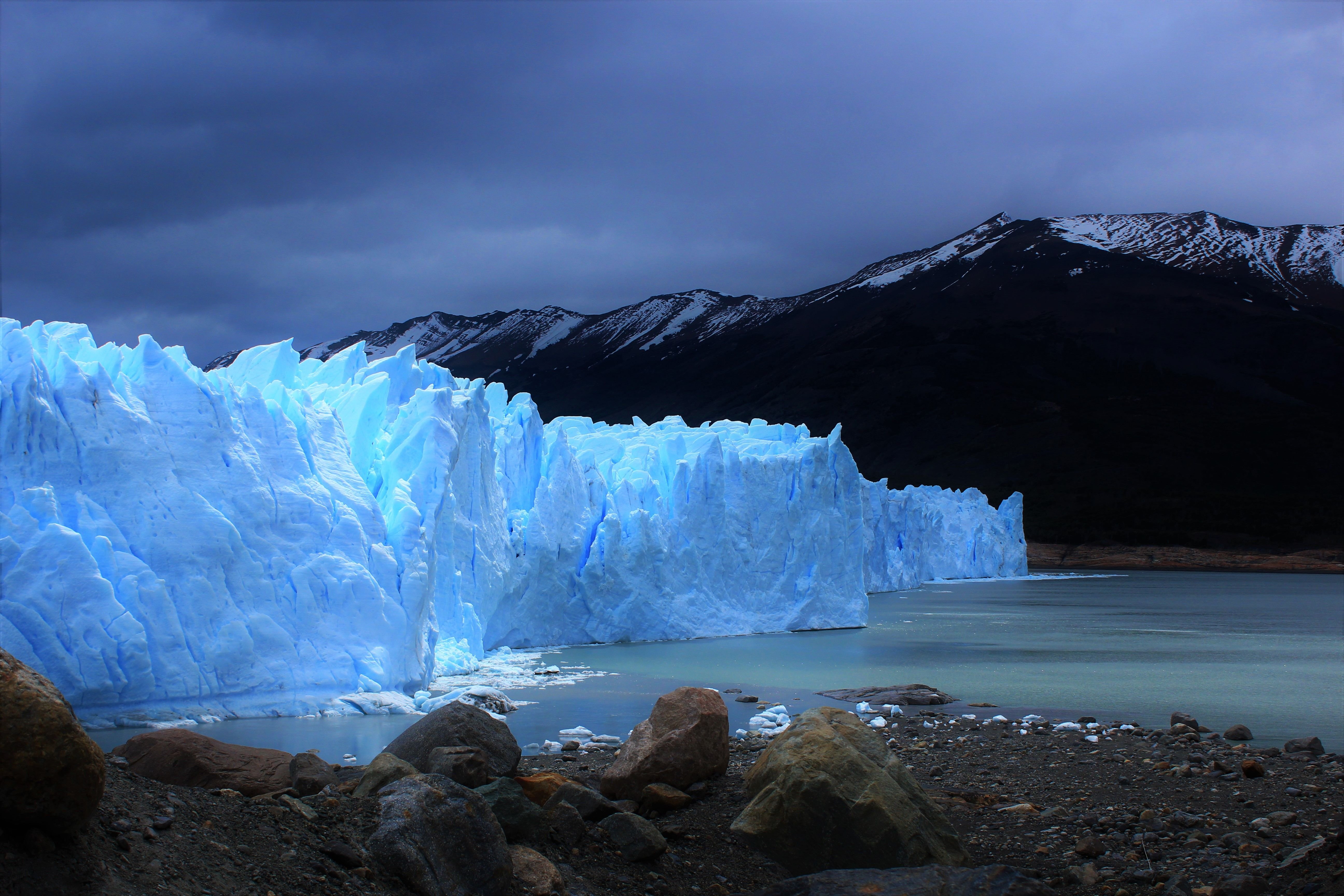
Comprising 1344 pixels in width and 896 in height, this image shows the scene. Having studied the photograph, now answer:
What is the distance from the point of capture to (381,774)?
5.18 m

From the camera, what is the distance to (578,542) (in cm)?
1720

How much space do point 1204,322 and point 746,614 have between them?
98322mm

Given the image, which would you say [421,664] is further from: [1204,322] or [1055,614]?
[1204,322]

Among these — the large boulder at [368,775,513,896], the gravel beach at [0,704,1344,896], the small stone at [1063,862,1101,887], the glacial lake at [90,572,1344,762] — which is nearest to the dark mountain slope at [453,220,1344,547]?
the glacial lake at [90,572,1344,762]

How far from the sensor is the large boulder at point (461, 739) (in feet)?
19.6

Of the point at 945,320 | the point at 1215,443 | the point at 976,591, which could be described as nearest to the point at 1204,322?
the point at 945,320

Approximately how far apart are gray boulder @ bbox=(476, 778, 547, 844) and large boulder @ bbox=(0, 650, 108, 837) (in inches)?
73.1

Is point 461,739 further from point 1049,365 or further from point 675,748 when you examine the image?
point 1049,365

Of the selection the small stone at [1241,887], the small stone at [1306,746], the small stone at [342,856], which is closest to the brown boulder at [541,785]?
the small stone at [342,856]

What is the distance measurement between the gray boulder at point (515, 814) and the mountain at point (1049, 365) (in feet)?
186

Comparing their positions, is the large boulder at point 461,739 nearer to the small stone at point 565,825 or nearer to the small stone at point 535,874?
the small stone at point 565,825

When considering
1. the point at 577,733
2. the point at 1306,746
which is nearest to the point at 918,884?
the point at 577,733

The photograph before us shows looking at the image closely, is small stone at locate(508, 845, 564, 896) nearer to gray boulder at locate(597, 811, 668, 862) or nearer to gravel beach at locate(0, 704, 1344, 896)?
gravel beach at locate(0, 704, 1344, 896)

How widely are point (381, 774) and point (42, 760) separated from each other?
232 cm
